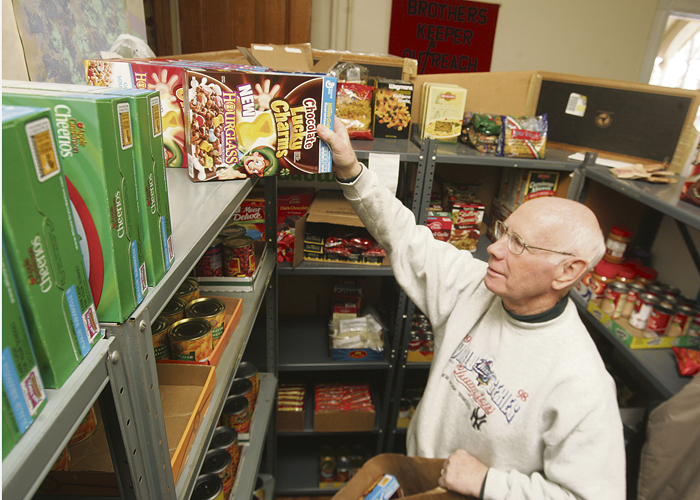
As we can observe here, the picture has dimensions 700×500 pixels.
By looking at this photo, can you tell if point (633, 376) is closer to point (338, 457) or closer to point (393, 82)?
point (338, 457)

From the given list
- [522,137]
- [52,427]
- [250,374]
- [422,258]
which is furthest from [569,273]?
[250,374]

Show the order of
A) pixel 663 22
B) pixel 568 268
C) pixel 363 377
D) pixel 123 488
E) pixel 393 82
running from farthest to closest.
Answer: pixel 663 22
pixel 363 377
pixel 393 82
pixel 568 268
pixel 123 488

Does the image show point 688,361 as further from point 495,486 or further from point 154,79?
point 154,79

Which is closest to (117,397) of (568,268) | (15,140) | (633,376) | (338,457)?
(15,140)

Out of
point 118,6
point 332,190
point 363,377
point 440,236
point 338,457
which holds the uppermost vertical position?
point 118,6

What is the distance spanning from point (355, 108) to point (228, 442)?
1.41 meters

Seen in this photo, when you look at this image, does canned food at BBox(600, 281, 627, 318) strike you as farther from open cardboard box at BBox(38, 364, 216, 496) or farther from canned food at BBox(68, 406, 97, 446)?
canned food at BBox(68, 406, 97, 446)

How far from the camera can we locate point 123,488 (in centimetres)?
69

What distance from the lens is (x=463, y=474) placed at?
1.16 meters

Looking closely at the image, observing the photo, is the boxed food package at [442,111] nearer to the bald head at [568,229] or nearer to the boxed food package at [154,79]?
the bald head at [568,229]

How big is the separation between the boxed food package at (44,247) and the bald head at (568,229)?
41.3 inches

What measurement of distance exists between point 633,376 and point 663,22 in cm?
Result: 331

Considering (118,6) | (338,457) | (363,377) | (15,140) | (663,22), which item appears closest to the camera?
(15,140)

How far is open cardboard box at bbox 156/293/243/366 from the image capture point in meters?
1.03
